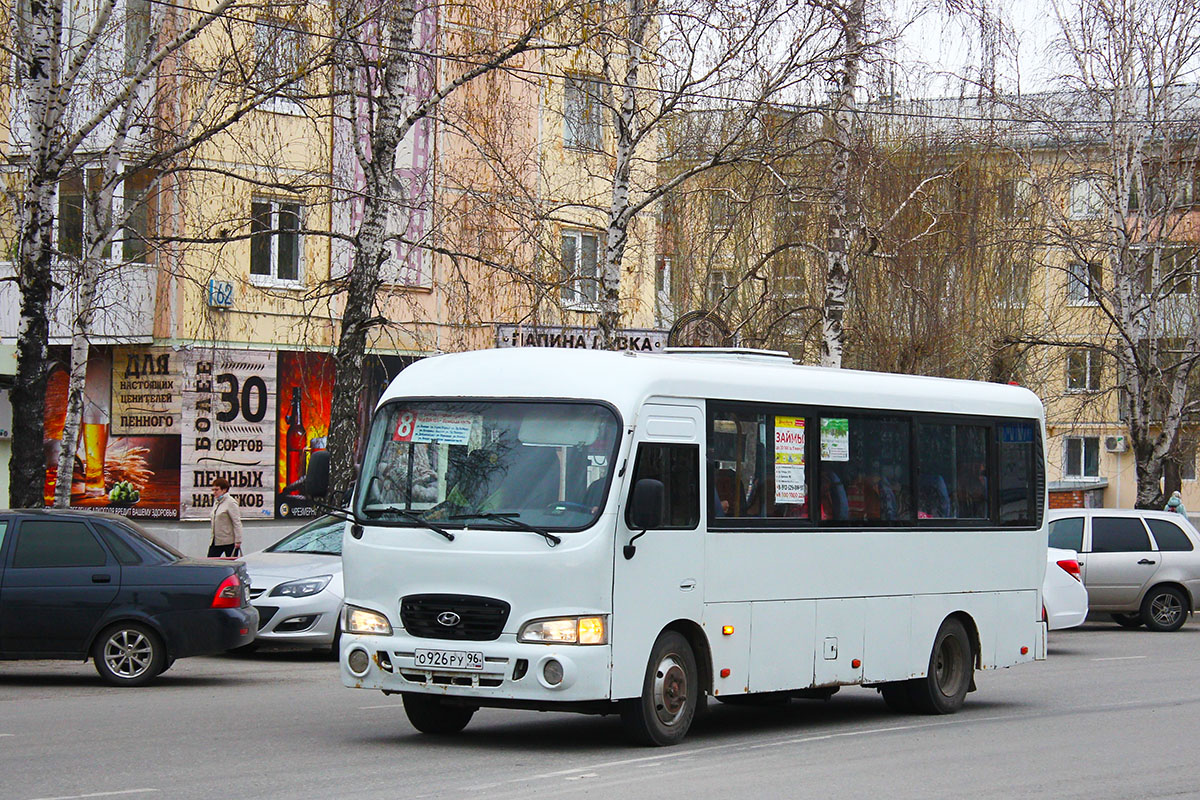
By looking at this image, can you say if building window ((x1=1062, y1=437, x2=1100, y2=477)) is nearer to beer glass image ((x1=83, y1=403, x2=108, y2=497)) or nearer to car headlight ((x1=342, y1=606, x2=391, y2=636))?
beer glass image ((x1=83, y1=403, x2=108, y2=497))

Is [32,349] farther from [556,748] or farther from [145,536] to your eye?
[556,748]

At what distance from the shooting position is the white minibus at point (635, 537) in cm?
1077

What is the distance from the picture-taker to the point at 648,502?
10.7 m

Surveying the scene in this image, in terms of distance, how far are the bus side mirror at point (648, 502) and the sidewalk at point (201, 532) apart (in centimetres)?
1711

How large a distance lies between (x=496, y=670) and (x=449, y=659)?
1.14ft

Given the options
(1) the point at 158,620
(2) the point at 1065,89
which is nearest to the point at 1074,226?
(2) the point at 1065,89

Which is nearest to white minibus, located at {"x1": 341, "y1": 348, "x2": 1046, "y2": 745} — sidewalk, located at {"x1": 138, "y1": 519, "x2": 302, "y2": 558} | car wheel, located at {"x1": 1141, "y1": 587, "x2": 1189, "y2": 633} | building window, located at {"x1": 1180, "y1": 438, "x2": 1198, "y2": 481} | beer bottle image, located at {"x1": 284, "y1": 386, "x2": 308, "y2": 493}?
car wheel, located at {"x1": 1141, "y1": 587, "x2": 1189, "y2": 633}

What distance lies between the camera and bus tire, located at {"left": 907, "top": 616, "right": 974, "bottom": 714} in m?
14.2

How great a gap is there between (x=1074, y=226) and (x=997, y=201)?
2795 mm

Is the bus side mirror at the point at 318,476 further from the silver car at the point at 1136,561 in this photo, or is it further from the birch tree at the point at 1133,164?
the birch tree at the point at 1133,164

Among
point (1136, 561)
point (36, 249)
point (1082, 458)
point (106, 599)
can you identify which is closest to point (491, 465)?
point (106, 599)

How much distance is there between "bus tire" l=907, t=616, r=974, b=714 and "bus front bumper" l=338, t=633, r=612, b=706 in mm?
4392

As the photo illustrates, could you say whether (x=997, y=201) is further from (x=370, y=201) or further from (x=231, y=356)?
(x=370, y=201)

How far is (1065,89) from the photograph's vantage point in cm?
3197
